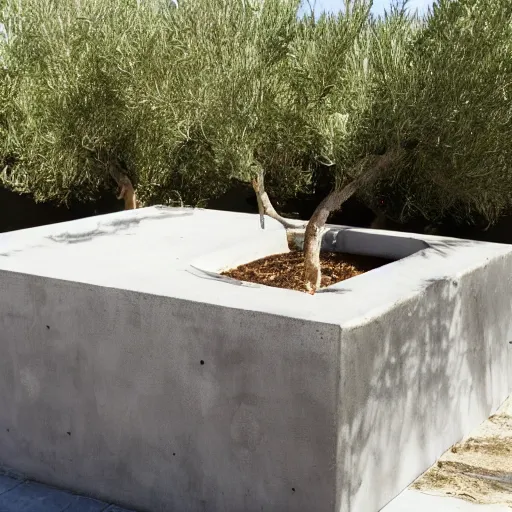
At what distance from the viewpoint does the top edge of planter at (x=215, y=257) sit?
17.1 feet

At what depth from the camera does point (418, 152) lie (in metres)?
6.59

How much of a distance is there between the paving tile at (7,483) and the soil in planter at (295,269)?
2.34 m

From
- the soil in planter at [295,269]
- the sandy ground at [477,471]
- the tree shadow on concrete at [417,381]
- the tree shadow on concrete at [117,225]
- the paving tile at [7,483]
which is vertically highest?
the tree shadow on concrete at [117,225]

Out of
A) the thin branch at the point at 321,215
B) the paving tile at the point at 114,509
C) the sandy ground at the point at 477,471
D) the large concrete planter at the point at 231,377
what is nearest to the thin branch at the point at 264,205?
the thin branch at the point at 321,215

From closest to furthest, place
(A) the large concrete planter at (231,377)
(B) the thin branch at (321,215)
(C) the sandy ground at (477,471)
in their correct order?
1. (A) the large concrete planter at (231,377)
2. (C) the sandy ground at (477,471)
3. (B) the thin branch at (321,215)

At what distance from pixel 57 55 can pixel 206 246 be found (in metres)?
5.04

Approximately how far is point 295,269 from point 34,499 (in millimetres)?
2971

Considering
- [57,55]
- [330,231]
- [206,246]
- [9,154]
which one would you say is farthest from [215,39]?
[9,154]

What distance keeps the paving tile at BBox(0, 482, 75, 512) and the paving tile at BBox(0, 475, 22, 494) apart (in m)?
0.04

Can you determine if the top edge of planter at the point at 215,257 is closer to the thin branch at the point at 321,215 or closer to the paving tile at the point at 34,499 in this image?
the thin branch at the point at 321,215

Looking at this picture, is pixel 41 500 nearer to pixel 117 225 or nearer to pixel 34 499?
pixel 34 499

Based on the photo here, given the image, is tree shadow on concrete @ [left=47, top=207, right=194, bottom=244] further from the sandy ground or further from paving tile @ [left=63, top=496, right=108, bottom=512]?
the sandy ground

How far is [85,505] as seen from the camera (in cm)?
557

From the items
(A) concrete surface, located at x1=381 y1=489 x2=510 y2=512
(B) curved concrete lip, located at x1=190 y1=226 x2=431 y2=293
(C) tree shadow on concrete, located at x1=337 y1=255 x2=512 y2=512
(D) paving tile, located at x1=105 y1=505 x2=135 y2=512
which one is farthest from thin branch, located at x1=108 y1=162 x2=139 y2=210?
(A) concrete surface, located at x1=381 y1=489 x2=510 y2=512
